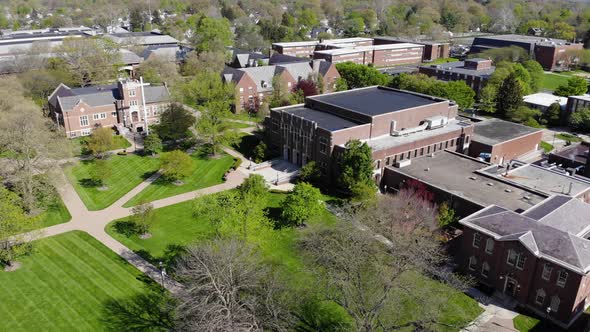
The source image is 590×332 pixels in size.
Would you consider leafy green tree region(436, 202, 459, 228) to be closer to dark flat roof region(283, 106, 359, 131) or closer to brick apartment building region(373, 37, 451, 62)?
dark flat roof region(283, 106, 359, 131)

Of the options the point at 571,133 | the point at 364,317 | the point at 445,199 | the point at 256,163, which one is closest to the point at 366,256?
the point at 364,317

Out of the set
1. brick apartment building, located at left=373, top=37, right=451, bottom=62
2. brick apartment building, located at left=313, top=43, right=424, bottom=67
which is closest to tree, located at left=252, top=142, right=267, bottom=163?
brick apartment building, located at left=313, top=43, right=424, bottom=67

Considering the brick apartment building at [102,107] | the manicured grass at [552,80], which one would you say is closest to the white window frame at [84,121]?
the brick apartment building at [102,107]

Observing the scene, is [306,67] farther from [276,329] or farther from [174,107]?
[276,329]

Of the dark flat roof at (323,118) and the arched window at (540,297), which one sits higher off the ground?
the dark flat roof at (323,118)

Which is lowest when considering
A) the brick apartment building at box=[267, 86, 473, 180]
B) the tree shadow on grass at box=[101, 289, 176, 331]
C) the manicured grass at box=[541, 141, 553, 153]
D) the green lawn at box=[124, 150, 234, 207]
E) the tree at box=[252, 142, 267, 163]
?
the tree shadow on grass at box=[101, 289, 176, 331]

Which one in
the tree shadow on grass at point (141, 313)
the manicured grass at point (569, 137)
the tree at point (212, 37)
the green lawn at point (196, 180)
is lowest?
the tree shadow on grass at point (141, 313)

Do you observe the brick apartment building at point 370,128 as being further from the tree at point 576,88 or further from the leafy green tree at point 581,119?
the tree at point 576,88

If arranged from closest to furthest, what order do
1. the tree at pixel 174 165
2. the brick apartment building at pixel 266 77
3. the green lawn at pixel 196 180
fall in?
the green lawn at pixel 196 180
the tree at pixel 174 165
the brick apartment building at pixel 266 77

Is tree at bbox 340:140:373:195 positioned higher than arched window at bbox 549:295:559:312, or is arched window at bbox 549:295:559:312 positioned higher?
tree at bbox 340:140:373:195
